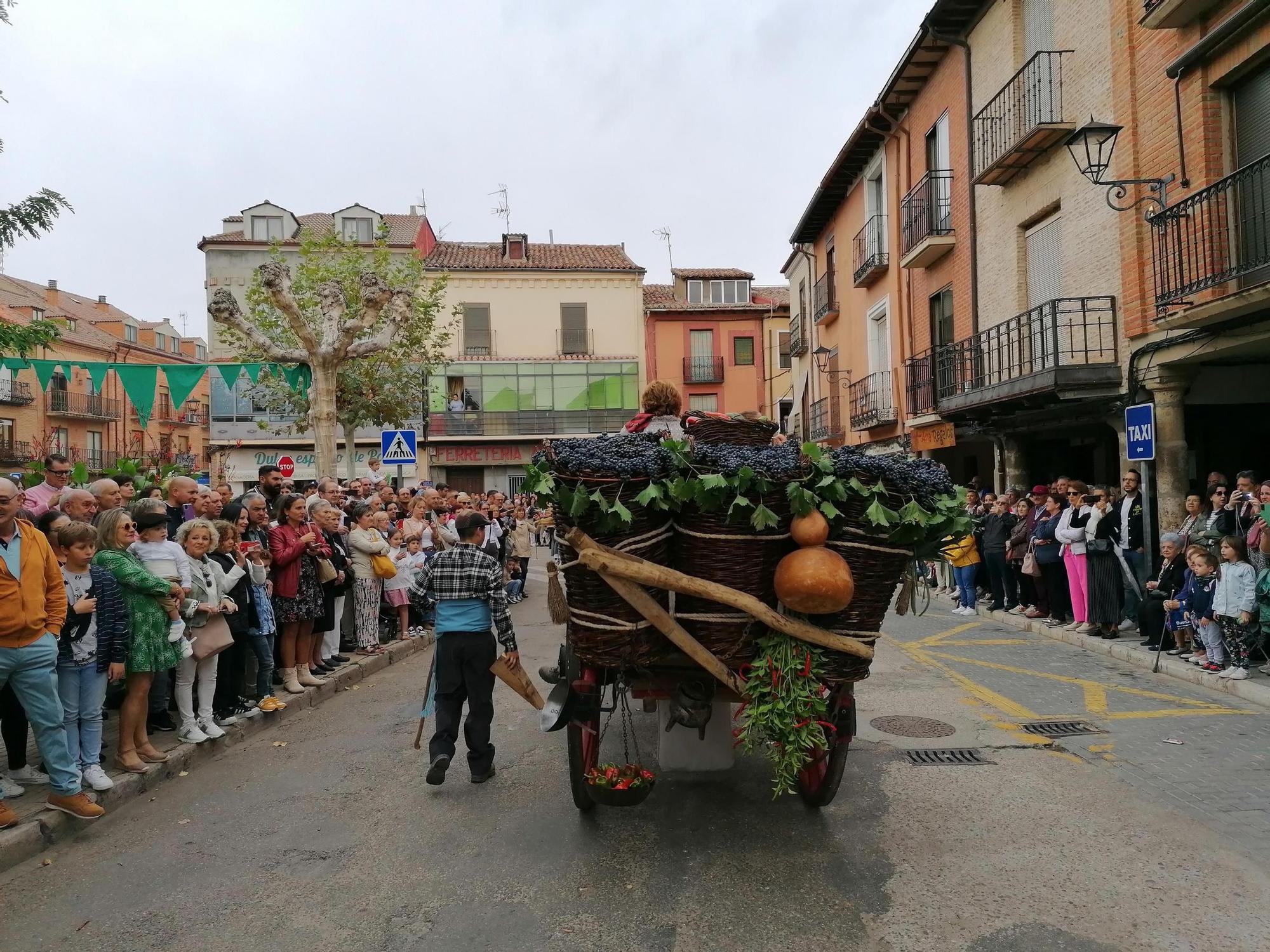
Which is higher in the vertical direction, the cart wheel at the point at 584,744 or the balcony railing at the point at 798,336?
the balcony railing at the point at 798,336

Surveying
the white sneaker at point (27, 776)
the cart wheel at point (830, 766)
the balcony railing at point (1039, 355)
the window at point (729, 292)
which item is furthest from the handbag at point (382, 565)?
the window at point (729, 292)

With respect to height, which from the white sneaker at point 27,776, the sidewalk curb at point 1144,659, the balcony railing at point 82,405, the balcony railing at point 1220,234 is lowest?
the sidewalk curb at point 1144,659

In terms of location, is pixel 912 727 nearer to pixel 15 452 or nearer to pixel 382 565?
pixel 382 565

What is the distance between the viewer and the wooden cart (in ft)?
12.2

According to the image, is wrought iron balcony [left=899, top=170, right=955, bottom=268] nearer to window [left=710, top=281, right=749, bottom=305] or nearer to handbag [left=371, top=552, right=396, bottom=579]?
handbag [left=371, top=552, right=396, bottom=579]

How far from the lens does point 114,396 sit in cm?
4544

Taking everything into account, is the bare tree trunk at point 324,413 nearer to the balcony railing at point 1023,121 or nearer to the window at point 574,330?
the balcony railing at point 1023,121

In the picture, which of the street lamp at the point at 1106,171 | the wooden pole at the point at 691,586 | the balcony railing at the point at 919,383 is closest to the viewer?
the wooden pole at the point at 691,586

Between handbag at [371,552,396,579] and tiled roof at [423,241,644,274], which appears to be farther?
tiled roof at [423,241,644,274]

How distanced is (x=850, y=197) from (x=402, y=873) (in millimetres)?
23354

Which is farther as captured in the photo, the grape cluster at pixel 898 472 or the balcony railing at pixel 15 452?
the balcony railing at pixel 15 452

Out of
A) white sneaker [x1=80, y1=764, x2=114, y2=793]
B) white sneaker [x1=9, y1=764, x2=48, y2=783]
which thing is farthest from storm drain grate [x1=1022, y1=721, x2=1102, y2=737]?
white sneaker [x1=9, y1=764, x2=48, y2=783]

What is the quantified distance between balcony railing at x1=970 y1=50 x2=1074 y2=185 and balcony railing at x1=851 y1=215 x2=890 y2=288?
5.22 meters

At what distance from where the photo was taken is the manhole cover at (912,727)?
6.41 m
